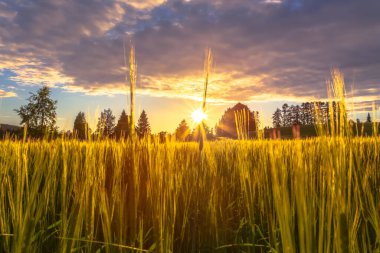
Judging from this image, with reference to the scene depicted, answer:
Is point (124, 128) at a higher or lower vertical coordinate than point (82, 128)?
higher

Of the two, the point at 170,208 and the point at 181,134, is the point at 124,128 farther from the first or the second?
the point at 170,208

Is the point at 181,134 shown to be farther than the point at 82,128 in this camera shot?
Yes

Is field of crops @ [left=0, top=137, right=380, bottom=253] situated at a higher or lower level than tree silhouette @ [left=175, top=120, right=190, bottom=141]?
lower

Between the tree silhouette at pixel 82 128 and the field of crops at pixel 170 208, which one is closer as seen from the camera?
the field of crops at pixel 170 208

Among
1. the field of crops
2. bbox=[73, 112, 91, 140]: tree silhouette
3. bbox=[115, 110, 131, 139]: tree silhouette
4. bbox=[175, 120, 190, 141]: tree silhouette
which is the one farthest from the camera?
bbox=[175, 120, 190, 141]: tree silhouette

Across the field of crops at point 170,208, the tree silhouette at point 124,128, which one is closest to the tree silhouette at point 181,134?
the tree silhouette at point 124,128

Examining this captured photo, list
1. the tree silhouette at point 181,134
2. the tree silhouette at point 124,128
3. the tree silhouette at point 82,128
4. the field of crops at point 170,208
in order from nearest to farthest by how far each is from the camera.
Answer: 1. the field of crops at point 170,208
2. the tree silhouette at point 82,128
3. the tree silhouette at point 124,128
4. the tree silhouette at point 181,134

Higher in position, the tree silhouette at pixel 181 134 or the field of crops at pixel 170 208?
the tree silhouette at pixel 181 134

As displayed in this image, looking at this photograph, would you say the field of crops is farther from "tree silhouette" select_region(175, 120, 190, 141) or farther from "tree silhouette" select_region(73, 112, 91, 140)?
"tree silhouette" select_region(175, 120, 190, 141)

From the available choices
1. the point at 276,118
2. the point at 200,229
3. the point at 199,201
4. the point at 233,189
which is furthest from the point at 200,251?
the point at 276,118

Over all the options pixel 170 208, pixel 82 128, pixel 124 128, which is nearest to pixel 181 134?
pixel 124 128

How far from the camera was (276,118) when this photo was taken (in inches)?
3755

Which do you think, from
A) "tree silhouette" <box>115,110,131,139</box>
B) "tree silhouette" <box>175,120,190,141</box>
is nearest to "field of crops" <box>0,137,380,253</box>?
"tree silhouette" <box>115,110,131,139</box>

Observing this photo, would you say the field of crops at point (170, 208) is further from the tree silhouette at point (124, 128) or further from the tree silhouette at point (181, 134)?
the tree silhouette at point (181, 134)
